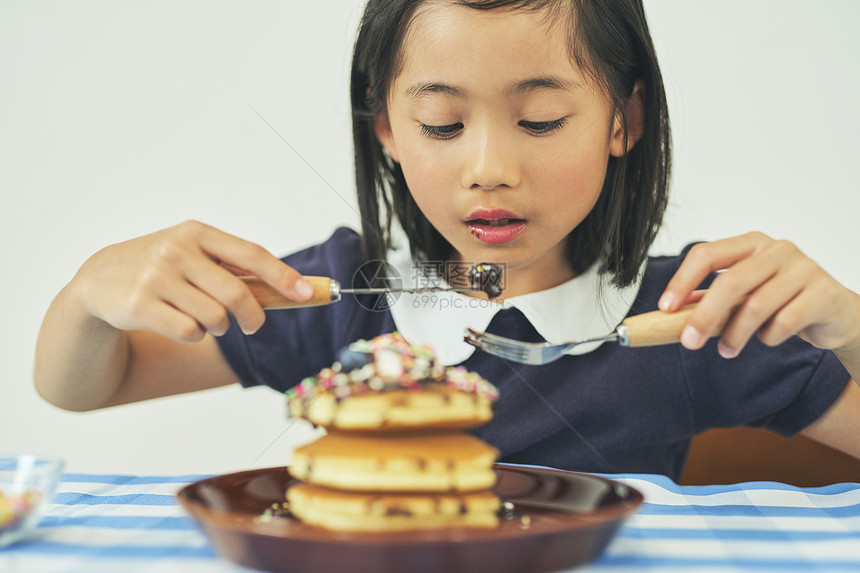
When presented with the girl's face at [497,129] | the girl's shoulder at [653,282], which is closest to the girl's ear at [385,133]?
the girl's face at [497,129]

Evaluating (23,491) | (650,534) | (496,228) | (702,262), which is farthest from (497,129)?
(23,491)

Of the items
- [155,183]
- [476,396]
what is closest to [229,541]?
[476,396]

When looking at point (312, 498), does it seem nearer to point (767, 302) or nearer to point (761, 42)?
point (767, 302)

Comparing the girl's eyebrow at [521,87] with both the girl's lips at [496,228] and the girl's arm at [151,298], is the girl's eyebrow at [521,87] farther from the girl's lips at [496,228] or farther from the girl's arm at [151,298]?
the girl's arm at [151,298]

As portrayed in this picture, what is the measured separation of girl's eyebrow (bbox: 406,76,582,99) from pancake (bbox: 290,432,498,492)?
0.50m

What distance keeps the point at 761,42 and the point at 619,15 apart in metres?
0.79

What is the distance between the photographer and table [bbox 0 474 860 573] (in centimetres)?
61

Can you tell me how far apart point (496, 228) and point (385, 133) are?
1.05 feet

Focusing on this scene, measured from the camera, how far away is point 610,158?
4.21 ft

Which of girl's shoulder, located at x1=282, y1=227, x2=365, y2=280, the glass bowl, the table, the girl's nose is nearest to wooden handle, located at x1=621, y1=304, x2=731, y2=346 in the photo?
the table

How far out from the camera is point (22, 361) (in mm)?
1926

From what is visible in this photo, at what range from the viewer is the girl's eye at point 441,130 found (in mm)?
1022

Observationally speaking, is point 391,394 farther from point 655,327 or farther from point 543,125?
point 543,125

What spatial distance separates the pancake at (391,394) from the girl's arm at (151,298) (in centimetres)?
16
